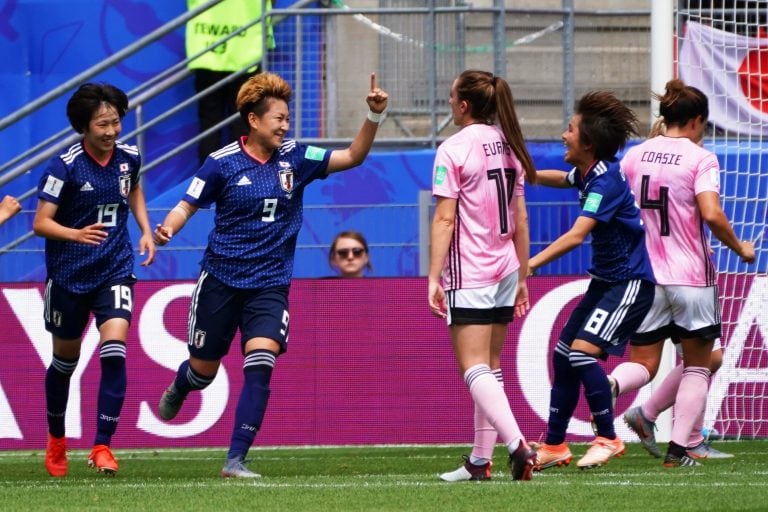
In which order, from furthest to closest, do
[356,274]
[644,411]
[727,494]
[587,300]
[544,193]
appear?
[544,193]
[356,274]
[644,411]
[587,300]
[727,494]

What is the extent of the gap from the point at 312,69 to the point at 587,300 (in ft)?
17.0

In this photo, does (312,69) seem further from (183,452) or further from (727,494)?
(727,494)

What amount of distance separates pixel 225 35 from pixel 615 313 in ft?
21.4

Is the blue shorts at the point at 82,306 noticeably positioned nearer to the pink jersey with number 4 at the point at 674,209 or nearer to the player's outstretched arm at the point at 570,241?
the player's outstretched arm at the point at 570,241

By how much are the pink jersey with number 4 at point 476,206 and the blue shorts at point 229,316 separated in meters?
1.04

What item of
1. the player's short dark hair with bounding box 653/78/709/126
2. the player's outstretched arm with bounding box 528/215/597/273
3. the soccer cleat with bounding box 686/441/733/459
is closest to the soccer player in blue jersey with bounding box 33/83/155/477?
the player's outstretched arm with bounding box 528/215/597/273

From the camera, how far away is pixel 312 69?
513 inches

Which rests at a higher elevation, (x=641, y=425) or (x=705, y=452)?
(x=641, y=425)

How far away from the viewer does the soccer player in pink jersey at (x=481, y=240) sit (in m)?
7.29

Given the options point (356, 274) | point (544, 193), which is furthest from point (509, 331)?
point (544, 193)

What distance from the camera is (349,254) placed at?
36.6ft

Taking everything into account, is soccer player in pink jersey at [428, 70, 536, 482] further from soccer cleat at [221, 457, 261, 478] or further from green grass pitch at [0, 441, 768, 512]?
soccer cleat at [221, 457, 261, 478]

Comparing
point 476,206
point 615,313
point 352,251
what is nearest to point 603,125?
point 615,313

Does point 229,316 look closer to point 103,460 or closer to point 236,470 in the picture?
point 236,470
